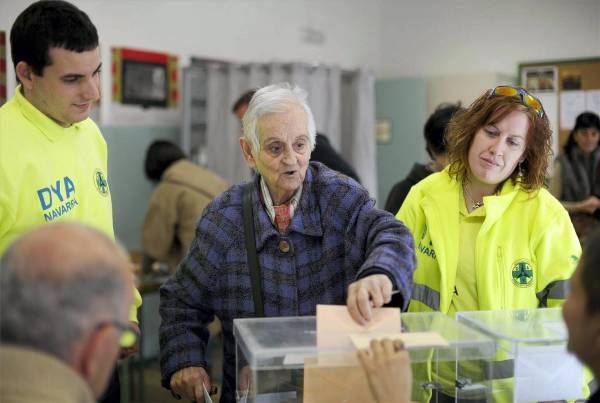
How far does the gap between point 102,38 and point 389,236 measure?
418 cm

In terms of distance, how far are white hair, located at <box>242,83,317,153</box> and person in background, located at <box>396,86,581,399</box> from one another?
46 centimetres

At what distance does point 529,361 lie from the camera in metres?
1.50

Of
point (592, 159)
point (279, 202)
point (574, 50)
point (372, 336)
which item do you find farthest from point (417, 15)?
point (372, 336)

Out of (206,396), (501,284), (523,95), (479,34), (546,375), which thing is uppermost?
(479,34)

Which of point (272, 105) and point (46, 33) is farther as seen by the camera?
point (272, 105)

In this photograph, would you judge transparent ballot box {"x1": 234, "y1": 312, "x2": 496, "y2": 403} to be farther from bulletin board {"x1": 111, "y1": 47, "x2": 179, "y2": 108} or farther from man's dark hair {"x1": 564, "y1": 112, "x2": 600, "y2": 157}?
bulletin board {"x1": 111, "y1": 47, "x2": 179, "y2": 108}

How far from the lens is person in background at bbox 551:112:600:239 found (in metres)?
4.56

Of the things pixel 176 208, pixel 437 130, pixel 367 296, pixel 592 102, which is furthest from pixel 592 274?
pixel 176 208

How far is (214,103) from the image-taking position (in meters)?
5.77

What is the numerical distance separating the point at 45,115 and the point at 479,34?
5.40m

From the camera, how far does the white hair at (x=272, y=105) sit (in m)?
1.86

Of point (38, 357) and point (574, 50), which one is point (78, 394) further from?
point (574, 50)

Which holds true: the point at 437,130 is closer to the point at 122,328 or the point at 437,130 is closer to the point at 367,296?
the point at 367,296

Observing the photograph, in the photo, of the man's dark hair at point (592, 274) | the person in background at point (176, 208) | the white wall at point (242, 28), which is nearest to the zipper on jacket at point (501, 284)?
the man's dark hair at point (592, 274)
